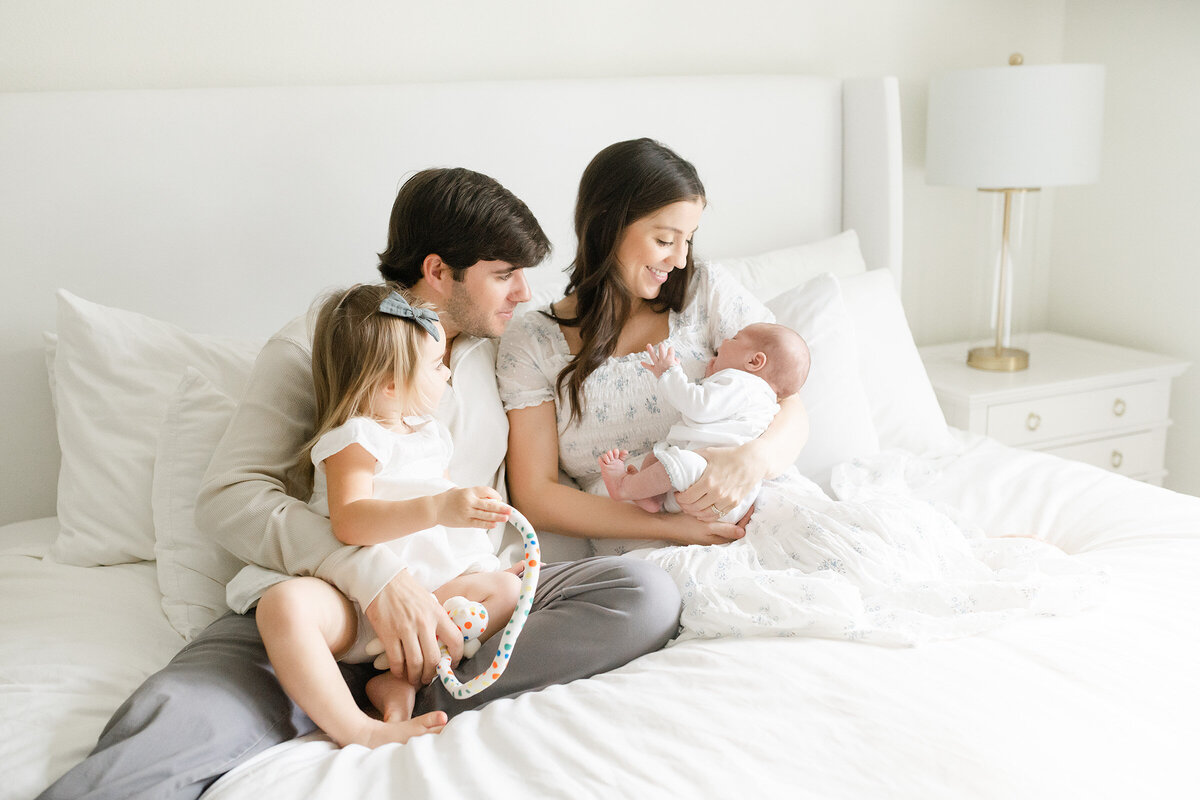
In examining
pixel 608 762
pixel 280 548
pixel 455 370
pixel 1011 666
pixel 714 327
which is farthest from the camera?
pixel 714 327

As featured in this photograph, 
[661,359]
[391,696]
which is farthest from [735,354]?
[391,696]

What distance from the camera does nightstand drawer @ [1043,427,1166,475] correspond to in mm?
2525

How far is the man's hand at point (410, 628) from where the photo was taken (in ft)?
4.08

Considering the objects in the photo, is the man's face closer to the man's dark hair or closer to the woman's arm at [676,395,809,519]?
the man's dark hair

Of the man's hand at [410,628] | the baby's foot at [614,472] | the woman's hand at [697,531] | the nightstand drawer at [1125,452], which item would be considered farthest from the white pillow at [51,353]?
the nightstand drawer at [1125,452]

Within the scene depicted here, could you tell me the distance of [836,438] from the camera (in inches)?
71.6

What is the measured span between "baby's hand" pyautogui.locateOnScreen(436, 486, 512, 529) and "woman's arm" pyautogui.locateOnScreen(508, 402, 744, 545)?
0.39 metres

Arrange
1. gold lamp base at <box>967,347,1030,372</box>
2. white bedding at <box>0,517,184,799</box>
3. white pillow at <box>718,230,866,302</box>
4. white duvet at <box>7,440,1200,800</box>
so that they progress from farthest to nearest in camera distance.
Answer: gold lamp base at <box>967,347,1030,372</box> < white pillow at <box>718,230,866,302</box> < white bedding at <box>0,517,184,799</box> < white duvet at <box>7,440,1200,800</box>

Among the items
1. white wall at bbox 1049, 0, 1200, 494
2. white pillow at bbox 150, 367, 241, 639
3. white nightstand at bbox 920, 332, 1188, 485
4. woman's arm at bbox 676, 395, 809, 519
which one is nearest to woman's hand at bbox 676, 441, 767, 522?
woman's arm at bbox 676, 395, 809, 519

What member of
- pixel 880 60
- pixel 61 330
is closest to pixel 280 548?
pixel 61 330

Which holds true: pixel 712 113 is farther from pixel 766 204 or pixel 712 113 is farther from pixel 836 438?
pixel 836 438

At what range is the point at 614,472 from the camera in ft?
5.05

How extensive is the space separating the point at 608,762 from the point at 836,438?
37.4 inches

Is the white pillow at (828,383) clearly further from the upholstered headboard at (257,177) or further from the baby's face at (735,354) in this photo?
the upholstered headboard at (257,177)
